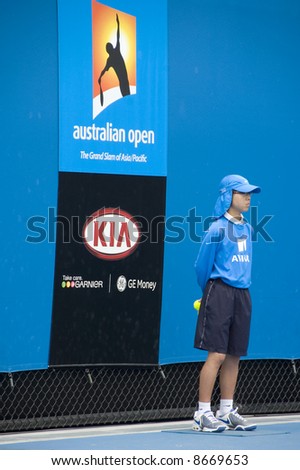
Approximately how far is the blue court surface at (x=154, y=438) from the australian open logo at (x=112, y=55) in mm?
2032

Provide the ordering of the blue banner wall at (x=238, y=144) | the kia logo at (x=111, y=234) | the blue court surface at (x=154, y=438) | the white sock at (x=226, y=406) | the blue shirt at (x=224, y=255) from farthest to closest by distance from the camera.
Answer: the blue banner wall at (x=238, y=144) → the kia logo at (x=111, y=234) → the white sock at (x=226, y=406) → the blue shirt at (x=224, y=255) → the blue court surface at (x=154, y=438)

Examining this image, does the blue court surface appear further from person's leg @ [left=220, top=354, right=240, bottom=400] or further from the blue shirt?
the blue shirt

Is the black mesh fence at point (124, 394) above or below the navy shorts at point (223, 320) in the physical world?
below

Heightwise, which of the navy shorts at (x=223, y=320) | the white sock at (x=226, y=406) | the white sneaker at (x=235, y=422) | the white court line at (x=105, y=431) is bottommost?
the white court line at (x=105, y=431)

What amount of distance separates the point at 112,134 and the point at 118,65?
1.50 ft

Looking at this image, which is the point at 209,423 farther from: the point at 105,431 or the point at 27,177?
the point at 27,177

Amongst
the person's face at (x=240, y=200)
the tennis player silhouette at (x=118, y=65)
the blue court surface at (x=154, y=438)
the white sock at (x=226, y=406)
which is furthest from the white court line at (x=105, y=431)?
the tennis player silhouette at (x=118, y=65)

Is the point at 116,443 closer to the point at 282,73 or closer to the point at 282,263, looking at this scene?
the point at 282,263

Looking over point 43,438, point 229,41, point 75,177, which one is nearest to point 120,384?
point 43,438

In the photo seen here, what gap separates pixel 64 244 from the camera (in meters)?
6.97

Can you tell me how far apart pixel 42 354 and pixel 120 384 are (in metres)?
0.67

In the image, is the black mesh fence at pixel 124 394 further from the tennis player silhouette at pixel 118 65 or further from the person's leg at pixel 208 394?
the tennis player silhouette at pixel 118 65

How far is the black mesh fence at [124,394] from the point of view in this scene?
22.5 feet

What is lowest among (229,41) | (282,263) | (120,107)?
(282,263)
